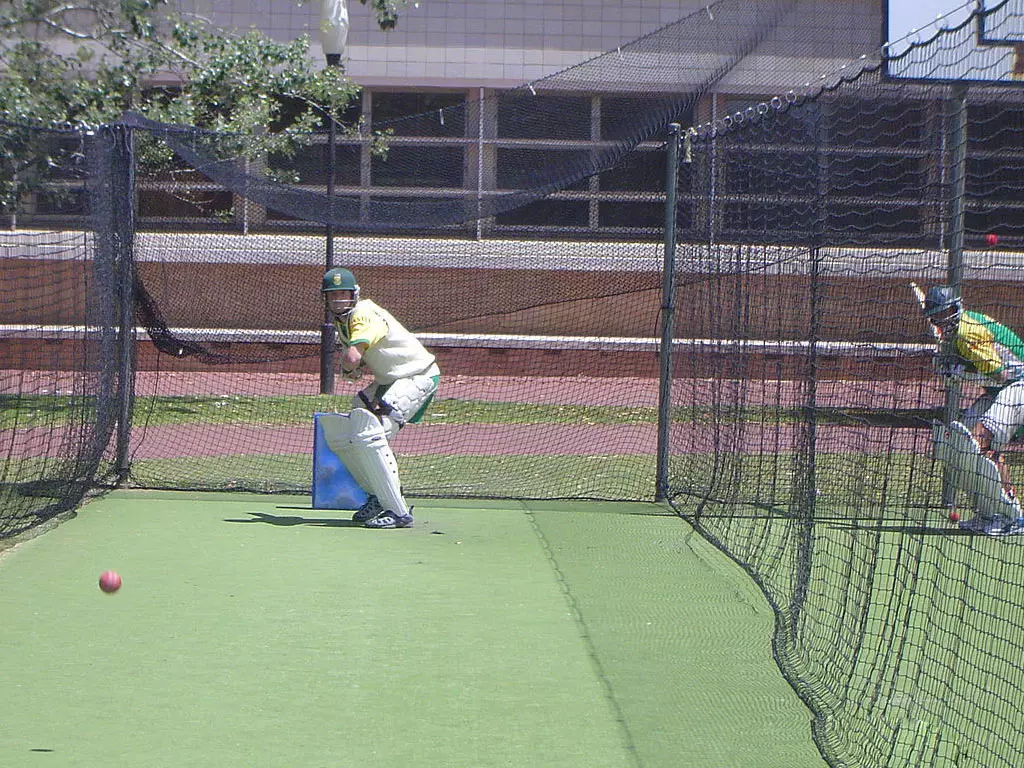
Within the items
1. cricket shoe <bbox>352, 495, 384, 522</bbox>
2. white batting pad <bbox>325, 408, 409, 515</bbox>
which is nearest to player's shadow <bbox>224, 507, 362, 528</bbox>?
cricket shoe <bbox>352, 495, 384, 522</bbox>

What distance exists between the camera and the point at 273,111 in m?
13.5

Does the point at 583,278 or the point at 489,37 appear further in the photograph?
the point at 489,37

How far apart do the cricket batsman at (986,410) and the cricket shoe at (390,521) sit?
309 centimetres

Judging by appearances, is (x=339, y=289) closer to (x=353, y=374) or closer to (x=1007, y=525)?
(x=353, y=374)

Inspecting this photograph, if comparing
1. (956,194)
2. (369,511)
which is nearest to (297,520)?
(369,511)

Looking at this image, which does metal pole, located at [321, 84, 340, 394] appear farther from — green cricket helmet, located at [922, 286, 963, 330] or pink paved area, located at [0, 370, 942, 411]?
green cricket helmet, located at [922, 286, 963, 330]

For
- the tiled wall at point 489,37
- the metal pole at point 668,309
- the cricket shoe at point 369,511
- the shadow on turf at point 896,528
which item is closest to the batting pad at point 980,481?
the shadow on turf at point 896,528

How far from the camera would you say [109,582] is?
19.9 ft

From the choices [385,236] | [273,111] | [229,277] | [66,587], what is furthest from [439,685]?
[273,111]

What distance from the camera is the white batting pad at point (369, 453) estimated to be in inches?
311

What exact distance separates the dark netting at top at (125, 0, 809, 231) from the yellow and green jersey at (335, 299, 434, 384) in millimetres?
1315

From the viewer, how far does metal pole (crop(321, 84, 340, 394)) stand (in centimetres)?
983

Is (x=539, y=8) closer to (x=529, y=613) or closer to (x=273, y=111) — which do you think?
(x=273, y=111)

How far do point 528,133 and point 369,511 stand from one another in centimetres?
301
